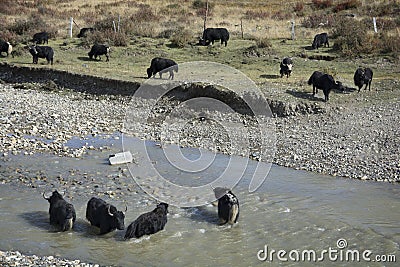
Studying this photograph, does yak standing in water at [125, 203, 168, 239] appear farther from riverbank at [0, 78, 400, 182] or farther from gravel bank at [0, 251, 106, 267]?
riverbank at [0, 78, 400, 182]

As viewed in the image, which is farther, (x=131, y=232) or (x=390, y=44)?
(x=390, y=44)

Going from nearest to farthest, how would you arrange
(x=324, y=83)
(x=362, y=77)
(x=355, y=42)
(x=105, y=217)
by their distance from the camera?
(x=105, y=217)
(x=324, y=83)
(x=362, y=77)
(x=355, y=42)

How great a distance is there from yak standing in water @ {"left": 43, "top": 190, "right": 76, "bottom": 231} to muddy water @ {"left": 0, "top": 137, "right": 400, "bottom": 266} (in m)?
0.13

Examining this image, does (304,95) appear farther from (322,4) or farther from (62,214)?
(322,4)

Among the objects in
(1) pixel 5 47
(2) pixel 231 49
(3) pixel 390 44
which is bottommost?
(1) pixel 5 47

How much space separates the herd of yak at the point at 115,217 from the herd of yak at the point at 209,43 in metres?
8.67

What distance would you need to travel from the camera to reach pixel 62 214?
333 inches

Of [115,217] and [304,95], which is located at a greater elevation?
[304,95]

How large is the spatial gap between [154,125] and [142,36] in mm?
12592

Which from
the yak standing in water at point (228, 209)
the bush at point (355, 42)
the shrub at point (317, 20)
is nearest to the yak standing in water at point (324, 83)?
the bush at point (355, 42)

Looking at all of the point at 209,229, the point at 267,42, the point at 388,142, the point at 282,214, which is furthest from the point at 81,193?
the point at 267,42

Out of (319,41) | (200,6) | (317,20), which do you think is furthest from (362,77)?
(200,6)

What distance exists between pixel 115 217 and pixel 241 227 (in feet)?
6.34

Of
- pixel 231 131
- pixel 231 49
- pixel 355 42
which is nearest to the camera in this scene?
pixel 231 131
